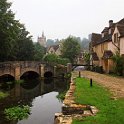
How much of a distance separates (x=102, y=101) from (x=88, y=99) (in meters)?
1.09

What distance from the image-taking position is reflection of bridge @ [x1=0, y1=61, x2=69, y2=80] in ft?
158

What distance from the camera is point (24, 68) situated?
2071 inches

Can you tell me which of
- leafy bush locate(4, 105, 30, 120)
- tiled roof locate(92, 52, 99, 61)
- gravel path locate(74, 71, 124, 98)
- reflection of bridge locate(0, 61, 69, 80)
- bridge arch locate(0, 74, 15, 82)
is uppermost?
tiled roof locate(92, 52, 99, 61)

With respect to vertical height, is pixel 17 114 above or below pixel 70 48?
below

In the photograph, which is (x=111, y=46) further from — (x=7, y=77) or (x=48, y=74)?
(x=7, y=77)

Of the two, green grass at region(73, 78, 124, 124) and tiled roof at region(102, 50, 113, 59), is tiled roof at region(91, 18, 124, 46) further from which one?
green grass at region(73, 78, 124, 124)

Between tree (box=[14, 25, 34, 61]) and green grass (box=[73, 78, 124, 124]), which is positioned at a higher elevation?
tree (box=[14, 25, 34, 61])

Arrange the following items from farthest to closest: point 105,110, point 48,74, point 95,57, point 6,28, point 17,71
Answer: point 95,57 < point 48,74 < point 17,71 < point 6,28 < point 105,110

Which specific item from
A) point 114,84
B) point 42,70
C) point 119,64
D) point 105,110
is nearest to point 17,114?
point 105,110

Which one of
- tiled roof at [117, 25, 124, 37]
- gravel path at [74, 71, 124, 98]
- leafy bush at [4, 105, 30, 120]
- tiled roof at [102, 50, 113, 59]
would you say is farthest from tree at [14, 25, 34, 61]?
leafy bush at [4, 105, 30, 120]

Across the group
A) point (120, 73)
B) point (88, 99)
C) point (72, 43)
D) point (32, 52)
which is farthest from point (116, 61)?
point (72, 43)

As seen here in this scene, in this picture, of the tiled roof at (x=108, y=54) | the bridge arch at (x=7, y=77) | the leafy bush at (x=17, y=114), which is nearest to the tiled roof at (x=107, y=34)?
the tiled roof at (x=108, y=54)

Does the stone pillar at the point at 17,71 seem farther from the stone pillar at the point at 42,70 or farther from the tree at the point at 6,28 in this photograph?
the stone pillar at the point at 42,70

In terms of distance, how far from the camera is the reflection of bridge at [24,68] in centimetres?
4825
